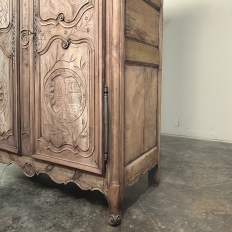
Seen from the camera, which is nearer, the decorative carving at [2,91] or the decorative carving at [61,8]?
A: the decorative carving at [61,8]

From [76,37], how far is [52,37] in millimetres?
185

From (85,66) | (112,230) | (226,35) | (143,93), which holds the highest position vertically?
(226,35)

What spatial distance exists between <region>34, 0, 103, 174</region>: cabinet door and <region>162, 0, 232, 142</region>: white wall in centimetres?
241

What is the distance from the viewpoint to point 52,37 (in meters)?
1.50

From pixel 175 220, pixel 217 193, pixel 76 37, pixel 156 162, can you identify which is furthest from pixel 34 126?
pixel 217 193

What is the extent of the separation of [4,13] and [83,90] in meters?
0.86

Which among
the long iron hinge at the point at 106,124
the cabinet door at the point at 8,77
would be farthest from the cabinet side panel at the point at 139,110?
the cabinet door at the point at 8,77

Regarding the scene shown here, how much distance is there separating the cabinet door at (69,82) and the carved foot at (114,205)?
136 millimetres

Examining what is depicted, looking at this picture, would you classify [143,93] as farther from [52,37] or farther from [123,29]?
[52,37]

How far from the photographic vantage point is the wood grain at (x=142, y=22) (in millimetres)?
1407

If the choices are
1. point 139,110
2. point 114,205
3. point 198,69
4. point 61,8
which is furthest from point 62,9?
point 198,69

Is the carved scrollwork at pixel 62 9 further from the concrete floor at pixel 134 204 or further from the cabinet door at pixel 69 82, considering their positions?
the concrete floor at pixel 134 204

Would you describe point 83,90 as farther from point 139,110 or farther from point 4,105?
point 4,105

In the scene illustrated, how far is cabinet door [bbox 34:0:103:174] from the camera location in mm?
1355
